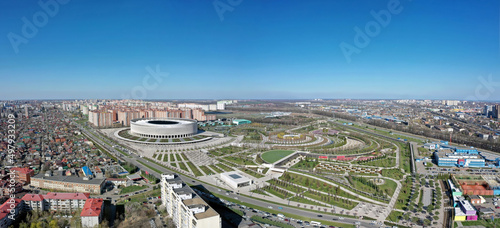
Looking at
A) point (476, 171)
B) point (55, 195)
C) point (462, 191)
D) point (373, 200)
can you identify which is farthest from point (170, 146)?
point (476, 171)

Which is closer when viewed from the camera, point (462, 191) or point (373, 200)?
point (373, 200)

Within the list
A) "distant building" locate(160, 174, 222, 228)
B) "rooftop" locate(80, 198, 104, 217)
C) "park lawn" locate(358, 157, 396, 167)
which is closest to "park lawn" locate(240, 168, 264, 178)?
"distant building" locate(160, 174, 222, 228)

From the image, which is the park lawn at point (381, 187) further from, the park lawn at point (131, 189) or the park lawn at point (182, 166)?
the park lawn at point (131, 189)

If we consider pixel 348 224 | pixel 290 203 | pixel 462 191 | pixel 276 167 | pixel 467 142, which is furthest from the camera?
pixel 467 142

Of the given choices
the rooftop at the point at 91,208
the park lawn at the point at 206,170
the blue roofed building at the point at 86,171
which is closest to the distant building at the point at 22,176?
the blue roofed building at the point at 86,171

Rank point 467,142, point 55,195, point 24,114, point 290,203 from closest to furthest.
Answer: point 55,195 < point 290,203 < point 467,142 < point 24,114

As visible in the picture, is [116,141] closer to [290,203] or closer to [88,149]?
[88,149]
